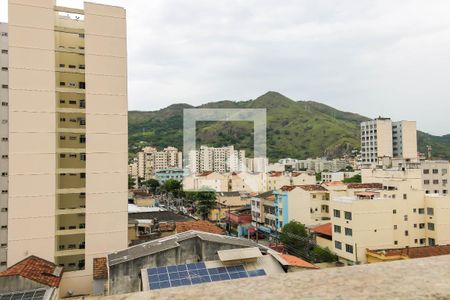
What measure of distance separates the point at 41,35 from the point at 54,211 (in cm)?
916

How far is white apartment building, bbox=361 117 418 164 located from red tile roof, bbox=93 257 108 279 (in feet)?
209

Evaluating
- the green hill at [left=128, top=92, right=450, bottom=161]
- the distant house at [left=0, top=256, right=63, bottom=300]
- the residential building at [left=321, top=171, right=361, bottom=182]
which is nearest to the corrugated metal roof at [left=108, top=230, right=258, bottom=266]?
the distant house at [left=0, top=256, right=63, bottom=300]

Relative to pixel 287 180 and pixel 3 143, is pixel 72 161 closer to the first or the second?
pixel 3 143

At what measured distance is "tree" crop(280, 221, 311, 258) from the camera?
2530 centimetres

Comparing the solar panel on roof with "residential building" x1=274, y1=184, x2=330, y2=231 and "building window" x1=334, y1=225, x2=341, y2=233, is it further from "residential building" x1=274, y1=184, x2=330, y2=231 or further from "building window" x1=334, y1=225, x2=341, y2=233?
"residential building" x1=274, y1=184, x2=330, y2=231

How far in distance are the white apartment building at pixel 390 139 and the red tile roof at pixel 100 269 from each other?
209ft

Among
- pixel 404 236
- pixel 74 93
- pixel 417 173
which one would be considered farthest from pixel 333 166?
pixel 74 93

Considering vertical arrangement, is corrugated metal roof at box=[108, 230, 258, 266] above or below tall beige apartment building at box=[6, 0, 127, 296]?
below

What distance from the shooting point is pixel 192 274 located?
38.6 ft

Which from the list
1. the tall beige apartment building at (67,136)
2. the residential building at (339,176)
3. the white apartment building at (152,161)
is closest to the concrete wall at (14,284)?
the tall beige apartment building at (67,136)

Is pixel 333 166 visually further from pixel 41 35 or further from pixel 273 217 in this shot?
pixel 41 35

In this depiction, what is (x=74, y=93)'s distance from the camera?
20219 mm

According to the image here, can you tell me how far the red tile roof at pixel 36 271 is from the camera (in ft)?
44.3

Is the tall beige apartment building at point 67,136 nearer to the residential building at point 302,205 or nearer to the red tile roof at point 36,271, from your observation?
the red tile roof at point 36,271
